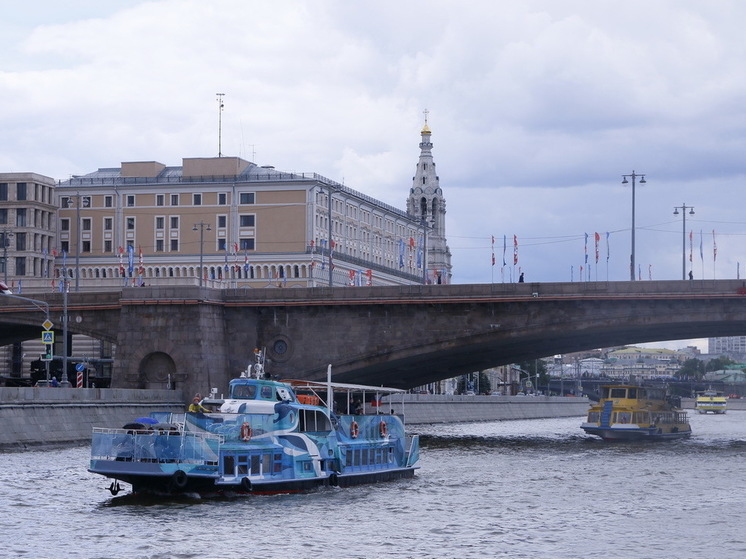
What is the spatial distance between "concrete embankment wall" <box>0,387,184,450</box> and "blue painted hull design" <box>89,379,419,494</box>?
58.8 feet

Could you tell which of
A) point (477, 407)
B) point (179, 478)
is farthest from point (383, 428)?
point (477, 407)

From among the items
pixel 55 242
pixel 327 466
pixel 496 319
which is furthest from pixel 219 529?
pixel 55 242

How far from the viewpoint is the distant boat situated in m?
93.1

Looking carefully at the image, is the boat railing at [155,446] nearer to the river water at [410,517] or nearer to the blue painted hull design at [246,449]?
the blue painted hull design at [246,449]

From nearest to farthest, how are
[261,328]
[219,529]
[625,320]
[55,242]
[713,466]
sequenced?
[219,529] < [713,466] < [625,320] < [261,328] < [55,242]

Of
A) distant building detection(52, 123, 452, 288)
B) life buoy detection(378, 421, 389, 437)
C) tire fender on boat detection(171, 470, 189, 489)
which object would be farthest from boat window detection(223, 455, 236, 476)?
distant building detection(52, 123, 452, 288)

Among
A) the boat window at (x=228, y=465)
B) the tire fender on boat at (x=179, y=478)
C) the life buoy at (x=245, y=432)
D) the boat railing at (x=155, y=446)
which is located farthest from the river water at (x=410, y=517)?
the life buoy at (x=245, y=432)

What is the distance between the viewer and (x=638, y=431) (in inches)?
3661

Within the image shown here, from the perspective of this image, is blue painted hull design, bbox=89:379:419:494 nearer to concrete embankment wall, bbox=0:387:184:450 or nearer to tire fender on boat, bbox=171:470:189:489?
tire fender on boat, bbox=171:470:189:489

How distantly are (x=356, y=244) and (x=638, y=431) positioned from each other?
230 ft

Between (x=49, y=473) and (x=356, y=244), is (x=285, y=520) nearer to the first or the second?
(x=49, y=473)

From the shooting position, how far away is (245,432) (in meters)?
48.1

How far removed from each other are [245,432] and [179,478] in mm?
3094

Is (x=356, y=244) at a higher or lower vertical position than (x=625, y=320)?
higher
